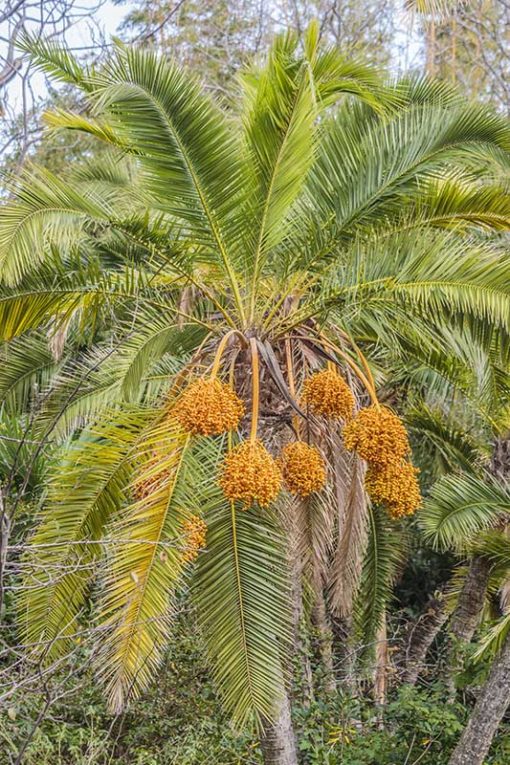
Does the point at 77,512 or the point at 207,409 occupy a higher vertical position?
the point at 207,409

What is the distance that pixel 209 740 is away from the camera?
25.3ft

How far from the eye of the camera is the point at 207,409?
173 inches

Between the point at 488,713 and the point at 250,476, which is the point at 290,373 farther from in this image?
the point at 488,713

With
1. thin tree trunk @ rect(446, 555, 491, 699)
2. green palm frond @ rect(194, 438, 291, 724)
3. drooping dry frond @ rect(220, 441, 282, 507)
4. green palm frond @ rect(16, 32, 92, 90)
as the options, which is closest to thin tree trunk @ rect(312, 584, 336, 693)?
thin tree trunk @ rect(446, 555, 491, 699)

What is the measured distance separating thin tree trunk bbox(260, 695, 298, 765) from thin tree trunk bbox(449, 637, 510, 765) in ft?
3.76

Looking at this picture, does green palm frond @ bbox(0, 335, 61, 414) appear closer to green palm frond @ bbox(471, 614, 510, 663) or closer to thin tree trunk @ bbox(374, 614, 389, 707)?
green palm frond @ bbox(471, 614, 510, 663)

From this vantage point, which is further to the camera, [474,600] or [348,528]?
[474,600]

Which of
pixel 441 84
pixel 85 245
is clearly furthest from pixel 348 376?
pixel 441 84

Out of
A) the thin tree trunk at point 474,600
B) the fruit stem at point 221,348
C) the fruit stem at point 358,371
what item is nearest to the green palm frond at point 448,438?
the thin tree trunk at point 474,600

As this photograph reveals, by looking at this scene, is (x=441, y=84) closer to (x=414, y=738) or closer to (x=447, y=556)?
(x=414, y=738)

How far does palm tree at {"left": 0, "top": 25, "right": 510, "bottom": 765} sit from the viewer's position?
185 inches

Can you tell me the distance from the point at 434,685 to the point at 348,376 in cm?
353

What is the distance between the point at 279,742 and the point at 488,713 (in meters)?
1.44

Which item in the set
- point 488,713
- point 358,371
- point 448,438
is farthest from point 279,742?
point 448,438
